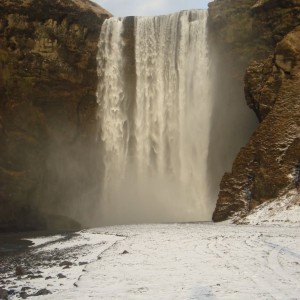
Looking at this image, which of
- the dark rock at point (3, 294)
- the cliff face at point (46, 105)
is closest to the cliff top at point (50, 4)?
the cliff face at point (46, 105)

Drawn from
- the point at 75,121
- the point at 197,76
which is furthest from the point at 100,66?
the point at 197,76

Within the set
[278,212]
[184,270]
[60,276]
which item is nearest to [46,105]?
Result: [278,212]

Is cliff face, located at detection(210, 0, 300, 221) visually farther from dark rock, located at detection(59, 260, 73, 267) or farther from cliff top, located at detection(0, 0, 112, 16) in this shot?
cliff top, located at detection(0, 0, 112, 16)

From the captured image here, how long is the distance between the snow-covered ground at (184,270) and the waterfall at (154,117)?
22448 millimetres

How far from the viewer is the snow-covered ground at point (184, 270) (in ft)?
29.1

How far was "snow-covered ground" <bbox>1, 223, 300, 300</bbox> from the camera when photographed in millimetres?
8875

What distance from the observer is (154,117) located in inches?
1650

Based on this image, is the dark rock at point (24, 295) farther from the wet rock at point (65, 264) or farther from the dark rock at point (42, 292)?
the wet rock at point (65, 264)

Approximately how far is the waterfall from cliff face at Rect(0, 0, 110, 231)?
1.79 metres

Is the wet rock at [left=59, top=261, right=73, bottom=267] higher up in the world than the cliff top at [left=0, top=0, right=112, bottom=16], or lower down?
lower down

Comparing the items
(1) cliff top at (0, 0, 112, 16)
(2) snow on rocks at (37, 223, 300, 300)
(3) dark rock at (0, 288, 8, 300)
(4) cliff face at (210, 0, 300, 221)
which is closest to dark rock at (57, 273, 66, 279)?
(2) snow on rocks at (37, 223, 300, 300)

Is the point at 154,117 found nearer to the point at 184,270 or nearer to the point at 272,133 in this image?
the point at 272,133

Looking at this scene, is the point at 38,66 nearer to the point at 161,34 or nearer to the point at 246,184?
the point at 161,34

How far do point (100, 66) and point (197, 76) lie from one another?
34.2 ft
